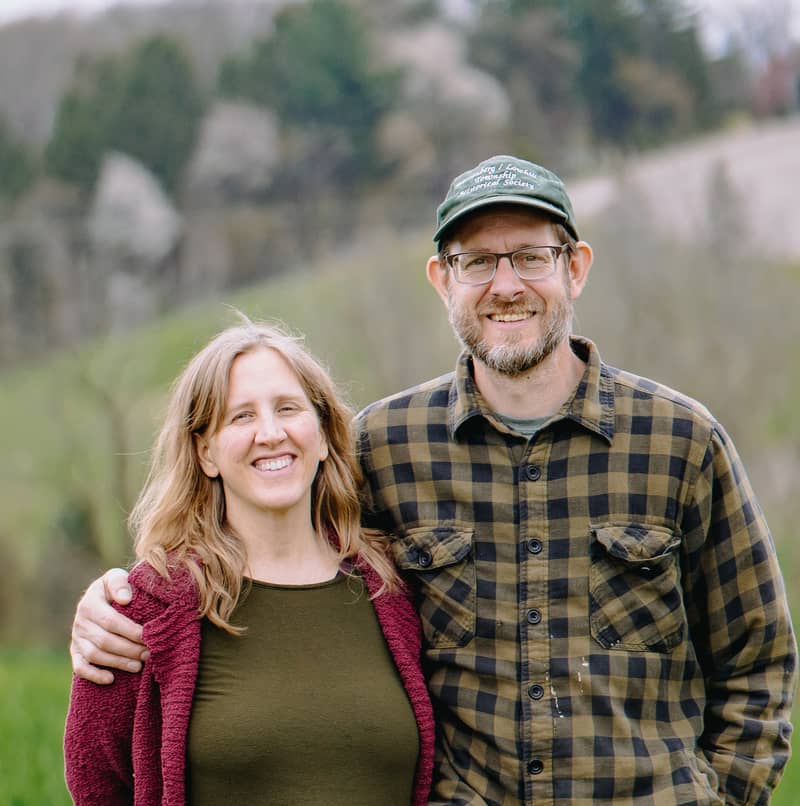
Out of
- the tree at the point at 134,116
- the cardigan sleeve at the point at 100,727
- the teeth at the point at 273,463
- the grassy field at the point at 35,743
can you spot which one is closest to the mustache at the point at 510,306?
the teeth at the point at 273,463

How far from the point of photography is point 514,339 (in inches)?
113

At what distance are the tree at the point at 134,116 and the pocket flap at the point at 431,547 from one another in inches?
1245

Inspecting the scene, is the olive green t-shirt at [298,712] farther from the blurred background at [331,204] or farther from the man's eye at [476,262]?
the blurred background at [331,204]

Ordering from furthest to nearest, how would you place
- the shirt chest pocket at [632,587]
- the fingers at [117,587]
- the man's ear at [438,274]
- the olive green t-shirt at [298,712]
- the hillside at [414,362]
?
1. the hillside at [414,362]
2. the man's ear at [438,274]
3. the shirt chest pocket at [632,587]
4. the fingers at [117,587]
5. the olive green t-shirt at [298,712]

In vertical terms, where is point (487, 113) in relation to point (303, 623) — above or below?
above

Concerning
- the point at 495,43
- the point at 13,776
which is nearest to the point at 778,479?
the point at 13,776

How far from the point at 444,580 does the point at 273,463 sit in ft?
1.74

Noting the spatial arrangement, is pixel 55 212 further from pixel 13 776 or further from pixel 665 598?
pixel 665 598

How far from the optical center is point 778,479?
13.9m

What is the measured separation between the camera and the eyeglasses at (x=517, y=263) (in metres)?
2.90

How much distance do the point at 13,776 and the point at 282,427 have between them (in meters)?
3.02

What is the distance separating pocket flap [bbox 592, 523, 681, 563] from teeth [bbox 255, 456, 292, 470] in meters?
0.76

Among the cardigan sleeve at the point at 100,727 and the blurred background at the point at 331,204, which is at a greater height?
the blurred background at the point at 331,204

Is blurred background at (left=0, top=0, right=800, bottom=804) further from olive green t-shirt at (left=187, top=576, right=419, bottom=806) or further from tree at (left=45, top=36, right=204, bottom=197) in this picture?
olive green t-shirt at (left=187, top=576, right=419, bottom=806)
